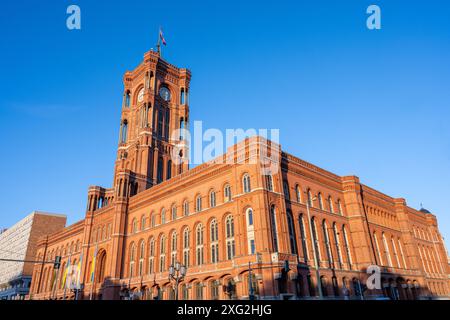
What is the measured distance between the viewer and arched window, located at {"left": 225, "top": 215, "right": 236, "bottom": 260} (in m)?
36.1

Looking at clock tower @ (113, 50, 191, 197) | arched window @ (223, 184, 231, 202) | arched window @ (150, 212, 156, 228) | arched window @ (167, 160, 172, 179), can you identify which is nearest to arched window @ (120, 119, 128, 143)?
clock tower @ (113, 50, 191, 197)

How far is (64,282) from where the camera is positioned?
60.5 m

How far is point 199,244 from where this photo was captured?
4031cm

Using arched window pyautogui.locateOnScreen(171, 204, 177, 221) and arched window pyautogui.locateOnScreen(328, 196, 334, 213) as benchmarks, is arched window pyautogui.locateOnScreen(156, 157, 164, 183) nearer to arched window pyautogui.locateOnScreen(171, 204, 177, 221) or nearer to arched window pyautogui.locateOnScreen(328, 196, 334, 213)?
arched window pyautogui.locateOnScreen(171, 204, 177, 221)

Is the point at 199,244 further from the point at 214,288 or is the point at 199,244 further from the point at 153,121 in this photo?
the point at 153,121

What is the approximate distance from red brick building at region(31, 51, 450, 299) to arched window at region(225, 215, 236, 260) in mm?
156

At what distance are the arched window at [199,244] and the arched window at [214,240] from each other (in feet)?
6.20

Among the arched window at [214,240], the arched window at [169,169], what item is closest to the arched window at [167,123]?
the arched window at [169,169]

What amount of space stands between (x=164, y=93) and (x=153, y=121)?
30.3ft

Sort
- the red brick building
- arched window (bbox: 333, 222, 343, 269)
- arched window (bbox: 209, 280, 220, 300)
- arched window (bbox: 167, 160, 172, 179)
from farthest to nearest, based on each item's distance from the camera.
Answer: arched window (bbox: 167, 160, 172, 179) → arched window (bbox: 333, 222, 343, 269) → arched window (bbox: 209, 280, 220, 300) → the red brick building

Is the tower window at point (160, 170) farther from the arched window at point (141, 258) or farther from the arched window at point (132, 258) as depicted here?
the arched window at point (141, 258)
